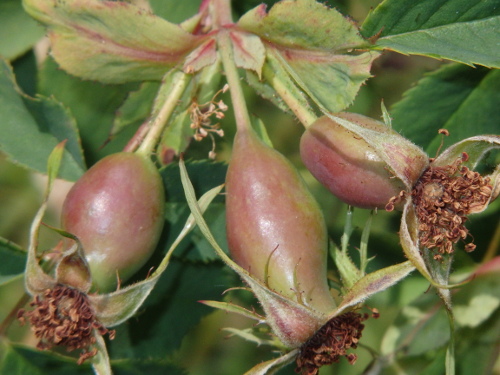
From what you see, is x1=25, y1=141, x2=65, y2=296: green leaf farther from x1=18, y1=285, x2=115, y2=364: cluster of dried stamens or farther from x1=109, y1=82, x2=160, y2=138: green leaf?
x1=109, y1=82, x2=160, y2=138: green leaf

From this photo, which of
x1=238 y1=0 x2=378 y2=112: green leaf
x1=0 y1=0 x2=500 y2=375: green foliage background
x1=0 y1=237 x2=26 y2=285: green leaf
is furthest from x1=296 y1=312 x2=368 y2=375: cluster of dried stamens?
x1=0 y1=237 x2=26 y2=285: green leaf

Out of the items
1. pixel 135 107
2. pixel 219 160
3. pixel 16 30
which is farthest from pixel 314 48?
pixel 16 30

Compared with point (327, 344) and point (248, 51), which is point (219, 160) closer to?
point (248, 51)

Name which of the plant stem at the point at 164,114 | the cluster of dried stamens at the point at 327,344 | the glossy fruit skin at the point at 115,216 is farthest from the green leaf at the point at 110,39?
the cluster of dried stamens at the point at 327,344

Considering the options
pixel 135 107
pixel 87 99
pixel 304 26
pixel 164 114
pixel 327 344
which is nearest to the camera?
pixel 327 344

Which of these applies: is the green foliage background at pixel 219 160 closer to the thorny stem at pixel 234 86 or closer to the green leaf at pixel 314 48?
the green leaf at pixel 314 48

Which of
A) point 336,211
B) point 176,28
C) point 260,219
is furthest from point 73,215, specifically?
point 336,211

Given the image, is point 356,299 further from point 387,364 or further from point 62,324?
point 387,364
